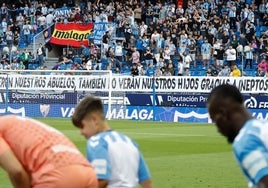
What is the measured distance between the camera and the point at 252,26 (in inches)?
1689

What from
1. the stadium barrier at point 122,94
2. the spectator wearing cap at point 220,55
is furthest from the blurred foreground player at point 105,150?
the spectator wearing cap at point 220,55

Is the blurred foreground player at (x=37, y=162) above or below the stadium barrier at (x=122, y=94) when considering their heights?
above

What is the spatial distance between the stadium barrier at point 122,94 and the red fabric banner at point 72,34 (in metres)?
11.6

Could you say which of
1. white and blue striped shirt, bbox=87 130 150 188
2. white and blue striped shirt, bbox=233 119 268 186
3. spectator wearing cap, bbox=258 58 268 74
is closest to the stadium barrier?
spectator wearing cap, bbox=258 58 268 74

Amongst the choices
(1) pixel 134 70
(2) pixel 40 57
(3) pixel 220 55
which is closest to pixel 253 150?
(1) pixel 134 70

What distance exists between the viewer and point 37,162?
544 cm

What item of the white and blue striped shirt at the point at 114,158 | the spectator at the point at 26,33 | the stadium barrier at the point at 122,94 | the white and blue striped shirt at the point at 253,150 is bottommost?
the stadium barrier at the point at 122,94

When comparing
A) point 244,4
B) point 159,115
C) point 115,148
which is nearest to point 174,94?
point 159,115

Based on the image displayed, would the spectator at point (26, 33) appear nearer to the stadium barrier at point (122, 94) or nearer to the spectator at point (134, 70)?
the spectator at point (134, 70)

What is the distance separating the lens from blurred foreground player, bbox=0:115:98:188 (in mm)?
5387

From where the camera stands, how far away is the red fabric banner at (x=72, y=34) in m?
47.8

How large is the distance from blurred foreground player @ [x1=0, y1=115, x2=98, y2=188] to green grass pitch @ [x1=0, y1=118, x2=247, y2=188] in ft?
24.1

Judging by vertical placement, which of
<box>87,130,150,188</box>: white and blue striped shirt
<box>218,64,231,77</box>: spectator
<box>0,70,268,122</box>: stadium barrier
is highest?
<box>87,130,150,188</box>: white and blue striped shirt

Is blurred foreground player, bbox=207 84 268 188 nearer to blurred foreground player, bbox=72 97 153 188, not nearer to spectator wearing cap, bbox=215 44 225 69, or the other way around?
blurred foreground player, bbox=72 97 153 188
